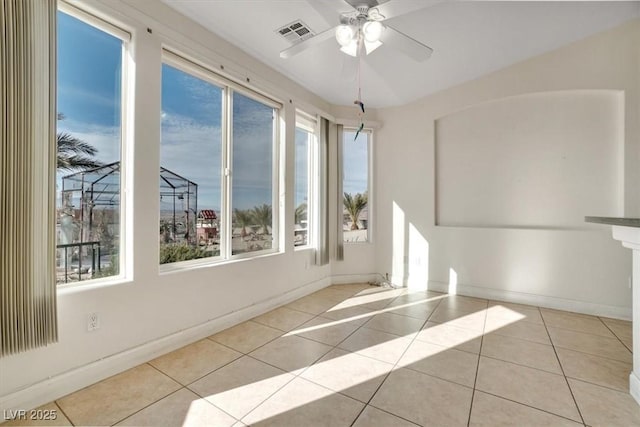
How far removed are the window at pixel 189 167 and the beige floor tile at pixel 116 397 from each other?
86cm

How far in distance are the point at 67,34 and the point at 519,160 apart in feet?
14.9

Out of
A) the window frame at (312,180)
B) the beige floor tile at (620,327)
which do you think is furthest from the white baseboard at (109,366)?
the beige floor tile at (620,327)

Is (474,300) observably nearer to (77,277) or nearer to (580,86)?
(580,86)

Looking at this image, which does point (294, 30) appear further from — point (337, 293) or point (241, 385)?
point (337, 293)

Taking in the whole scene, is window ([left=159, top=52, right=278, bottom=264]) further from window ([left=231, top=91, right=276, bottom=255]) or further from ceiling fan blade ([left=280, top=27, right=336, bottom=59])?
ceiling fan blade ([left=280, top=27, right=336, bottom=59])

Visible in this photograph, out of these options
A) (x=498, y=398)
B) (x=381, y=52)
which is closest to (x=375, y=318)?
(x=498, y=398)

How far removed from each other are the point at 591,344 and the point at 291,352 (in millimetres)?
2560

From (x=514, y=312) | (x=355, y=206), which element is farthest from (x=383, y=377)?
(x=355, y=206)

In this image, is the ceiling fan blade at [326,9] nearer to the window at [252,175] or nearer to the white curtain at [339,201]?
the window at [252,175]

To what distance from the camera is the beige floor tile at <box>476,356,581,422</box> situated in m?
1.65

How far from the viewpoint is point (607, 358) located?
217 centimetres

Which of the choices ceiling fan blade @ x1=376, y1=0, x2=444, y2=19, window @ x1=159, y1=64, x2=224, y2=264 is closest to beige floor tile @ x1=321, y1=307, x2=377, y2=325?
window @ x1=159, y1=64, x2=224, y2=264

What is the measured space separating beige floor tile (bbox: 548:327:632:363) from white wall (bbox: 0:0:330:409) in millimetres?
2913

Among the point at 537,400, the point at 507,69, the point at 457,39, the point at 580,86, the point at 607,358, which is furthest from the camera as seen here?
the point at 507,69
